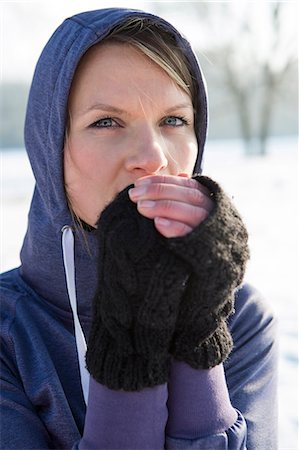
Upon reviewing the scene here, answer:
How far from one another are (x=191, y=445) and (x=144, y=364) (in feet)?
0.60

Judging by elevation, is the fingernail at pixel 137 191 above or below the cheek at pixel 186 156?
below

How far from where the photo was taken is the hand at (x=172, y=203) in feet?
3.36

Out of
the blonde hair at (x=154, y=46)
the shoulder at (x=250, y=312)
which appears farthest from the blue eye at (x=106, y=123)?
the shoulder at (x=250, y=312)

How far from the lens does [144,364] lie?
1.08 meters

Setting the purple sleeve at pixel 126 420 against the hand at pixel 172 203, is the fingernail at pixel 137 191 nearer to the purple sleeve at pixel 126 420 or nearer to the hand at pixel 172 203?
the hand at pixel 172 203

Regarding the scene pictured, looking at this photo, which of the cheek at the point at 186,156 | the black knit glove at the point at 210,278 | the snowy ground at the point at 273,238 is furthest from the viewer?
the snowy ground at the point at 273,238

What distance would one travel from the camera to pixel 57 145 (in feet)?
4.99

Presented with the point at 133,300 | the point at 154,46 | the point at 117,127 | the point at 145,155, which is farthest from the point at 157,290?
the point at 154,46

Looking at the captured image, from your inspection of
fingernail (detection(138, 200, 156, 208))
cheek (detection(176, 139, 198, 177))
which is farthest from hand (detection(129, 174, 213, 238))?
cheek (detection(176, 139, 198, 177))

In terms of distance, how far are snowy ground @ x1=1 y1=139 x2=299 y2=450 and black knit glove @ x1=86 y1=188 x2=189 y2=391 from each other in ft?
1.63

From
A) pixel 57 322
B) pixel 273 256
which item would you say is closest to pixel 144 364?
pixel 57 322

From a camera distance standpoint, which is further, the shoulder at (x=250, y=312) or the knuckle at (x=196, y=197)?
the shoulder at (x=250, y=312)

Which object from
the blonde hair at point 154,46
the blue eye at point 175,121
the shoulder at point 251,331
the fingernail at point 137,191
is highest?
the blonde hair at point 154,46

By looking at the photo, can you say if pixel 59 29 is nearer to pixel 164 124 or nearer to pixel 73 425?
pixel 164 124
